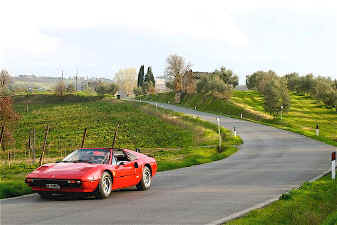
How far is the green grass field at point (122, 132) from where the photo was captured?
32.1 m

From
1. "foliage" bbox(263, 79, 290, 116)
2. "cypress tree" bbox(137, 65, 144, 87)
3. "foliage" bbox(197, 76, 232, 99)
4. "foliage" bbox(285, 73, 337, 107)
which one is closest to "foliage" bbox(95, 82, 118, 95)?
"cypress tree" bbox(137, 65, 144, 87)

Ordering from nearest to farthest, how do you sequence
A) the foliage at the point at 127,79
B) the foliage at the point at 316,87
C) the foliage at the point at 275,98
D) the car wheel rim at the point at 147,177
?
1. the car wheel rim at the point at 147,177
2. the foliage at the point at 275,98
3. the foliage at the point at 316,87
4. the foliage at the point at 127,79

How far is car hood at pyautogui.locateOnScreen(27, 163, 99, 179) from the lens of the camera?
977cm

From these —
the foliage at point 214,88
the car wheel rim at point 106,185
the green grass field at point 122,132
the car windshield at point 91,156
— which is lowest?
the green grass field at point 122,132

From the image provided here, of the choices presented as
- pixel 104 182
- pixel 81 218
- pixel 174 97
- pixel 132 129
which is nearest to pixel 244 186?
pixel 104 182

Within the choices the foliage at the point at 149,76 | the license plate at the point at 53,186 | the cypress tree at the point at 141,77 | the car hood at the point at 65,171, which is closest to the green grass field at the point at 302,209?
the car hood at the point at 65,171

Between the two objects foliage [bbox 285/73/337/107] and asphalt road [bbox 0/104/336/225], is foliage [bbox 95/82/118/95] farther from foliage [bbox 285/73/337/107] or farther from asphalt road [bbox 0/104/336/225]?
asphalt road [bbox 0/104/336/225]

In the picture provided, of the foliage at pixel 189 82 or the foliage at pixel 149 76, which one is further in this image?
the foliage at pixel 149 76

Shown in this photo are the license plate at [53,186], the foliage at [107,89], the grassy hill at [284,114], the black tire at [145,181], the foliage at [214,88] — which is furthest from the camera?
the foliage at [107,89]

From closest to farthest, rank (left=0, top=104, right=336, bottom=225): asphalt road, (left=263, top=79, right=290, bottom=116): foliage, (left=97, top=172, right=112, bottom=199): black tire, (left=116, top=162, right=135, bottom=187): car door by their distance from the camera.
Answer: (left=0, top=104, right=336, bottom=225): asphalt road → (left=97, top=172, right=112, bottom=199): black tire → (left=116, top=162, right=135, bottom=187): car door → (left=263, top=79, right=290, bottom=116): foliage

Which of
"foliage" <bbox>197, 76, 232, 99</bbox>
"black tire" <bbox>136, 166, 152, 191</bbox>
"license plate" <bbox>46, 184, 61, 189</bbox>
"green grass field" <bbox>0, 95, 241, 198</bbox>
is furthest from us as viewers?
"foliage" <bbox>197, 76, 232, 99</bbox>

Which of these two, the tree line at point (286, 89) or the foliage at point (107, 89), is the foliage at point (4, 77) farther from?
the tree line at point (286, 89)

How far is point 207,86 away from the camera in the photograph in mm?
93000

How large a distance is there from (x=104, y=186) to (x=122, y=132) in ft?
144
